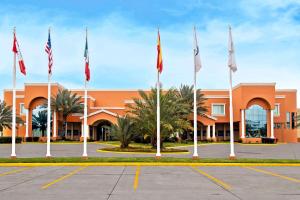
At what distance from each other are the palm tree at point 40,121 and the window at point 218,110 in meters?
27.5

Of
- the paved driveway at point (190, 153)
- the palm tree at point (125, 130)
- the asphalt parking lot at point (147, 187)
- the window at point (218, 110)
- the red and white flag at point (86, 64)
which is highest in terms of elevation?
the red and white flag at point (86, 64)

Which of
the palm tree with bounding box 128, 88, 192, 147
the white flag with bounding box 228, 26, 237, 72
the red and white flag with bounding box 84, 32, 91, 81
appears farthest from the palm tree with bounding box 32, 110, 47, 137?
the white flag with bounding box 228, 26, 237, 72

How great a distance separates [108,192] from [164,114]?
23384mm

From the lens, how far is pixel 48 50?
81.4 feet

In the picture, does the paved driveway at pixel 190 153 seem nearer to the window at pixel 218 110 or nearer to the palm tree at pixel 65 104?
the palm tree at pixel 65 104

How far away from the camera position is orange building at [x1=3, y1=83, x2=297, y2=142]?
61875 mm

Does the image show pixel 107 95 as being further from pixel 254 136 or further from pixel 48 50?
pixel 48 50

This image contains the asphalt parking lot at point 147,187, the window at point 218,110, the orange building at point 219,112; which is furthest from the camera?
the window at point 218,110

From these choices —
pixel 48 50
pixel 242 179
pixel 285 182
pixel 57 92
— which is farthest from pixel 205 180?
pixel 57 92

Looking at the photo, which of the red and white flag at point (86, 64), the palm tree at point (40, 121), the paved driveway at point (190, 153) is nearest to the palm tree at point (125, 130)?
the paved driveway at point (190, 153)

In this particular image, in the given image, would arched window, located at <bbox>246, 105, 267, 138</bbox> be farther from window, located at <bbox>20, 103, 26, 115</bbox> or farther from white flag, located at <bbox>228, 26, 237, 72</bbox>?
white flag, located at <bbox>228, 26, 237, 72</bbox>

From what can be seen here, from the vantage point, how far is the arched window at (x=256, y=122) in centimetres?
6353

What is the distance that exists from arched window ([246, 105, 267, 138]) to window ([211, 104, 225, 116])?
4808 millimetres

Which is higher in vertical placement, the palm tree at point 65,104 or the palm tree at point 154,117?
the palm tree at point 65,104
